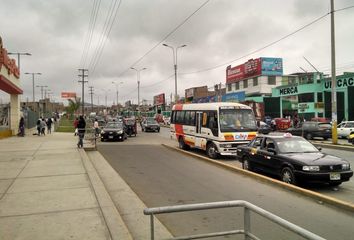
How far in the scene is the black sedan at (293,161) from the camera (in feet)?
33.6

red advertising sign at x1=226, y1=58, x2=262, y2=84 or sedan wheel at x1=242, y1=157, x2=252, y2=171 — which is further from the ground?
red advertising sign at x1=226, y1=58, x2=262, y2=84

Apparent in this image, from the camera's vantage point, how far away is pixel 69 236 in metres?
6.06

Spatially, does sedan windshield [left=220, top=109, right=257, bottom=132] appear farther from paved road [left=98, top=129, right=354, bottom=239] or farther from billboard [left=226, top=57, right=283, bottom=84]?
billboard [left=226, top=57, right=283, bottom=84]

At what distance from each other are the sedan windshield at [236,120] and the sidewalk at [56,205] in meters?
6.57

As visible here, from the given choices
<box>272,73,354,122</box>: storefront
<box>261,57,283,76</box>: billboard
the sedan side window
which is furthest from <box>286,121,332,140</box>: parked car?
<box>261,57,283,76</box>: billboard

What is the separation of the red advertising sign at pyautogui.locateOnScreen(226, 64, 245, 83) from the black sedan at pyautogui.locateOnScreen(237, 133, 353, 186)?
68495 millimetres

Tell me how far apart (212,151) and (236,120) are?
178 centimetres

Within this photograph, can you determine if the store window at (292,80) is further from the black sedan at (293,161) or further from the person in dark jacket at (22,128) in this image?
the black sedan at (293,161)

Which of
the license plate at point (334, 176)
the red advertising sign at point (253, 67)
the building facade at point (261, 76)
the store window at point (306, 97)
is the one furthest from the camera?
the red advertising sign at point (253, 67)

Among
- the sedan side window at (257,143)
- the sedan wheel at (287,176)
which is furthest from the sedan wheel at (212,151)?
the sedan wheel at (287,176)

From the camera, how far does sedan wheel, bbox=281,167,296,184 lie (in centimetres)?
1068

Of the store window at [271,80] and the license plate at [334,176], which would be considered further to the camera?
the store window at [271,80]

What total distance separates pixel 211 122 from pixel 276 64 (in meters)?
60.0

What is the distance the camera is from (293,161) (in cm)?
1073
